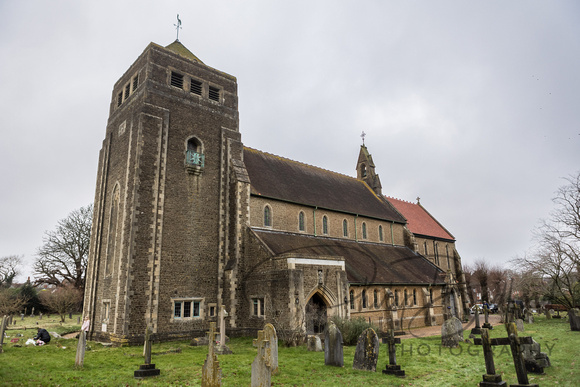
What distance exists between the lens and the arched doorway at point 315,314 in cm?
2070

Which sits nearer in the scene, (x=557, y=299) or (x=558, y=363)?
(x=558, y=363)

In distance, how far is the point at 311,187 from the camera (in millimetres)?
31219

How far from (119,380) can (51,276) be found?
40179 mm

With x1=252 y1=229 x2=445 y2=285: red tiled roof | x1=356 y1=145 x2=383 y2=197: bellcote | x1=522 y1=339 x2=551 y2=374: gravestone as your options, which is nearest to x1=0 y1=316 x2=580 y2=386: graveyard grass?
x1=522 y1=339 x2=551 y2=374: gravestone

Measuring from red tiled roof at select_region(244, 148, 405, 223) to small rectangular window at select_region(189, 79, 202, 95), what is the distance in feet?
19.2

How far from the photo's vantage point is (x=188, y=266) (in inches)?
867

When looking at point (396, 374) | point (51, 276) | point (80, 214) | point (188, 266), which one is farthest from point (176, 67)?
point (51, 276)

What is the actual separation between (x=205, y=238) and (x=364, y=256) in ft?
39.8

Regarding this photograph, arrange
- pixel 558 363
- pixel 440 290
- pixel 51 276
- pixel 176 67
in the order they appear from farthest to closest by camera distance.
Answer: pixel 51 276, pixel 440 290, pixel 176 67, pixel 558 363

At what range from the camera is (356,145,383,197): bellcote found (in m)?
40.3

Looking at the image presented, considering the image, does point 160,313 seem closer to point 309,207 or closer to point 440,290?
point 309,207

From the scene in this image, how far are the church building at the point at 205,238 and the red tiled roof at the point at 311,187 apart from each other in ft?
0.71

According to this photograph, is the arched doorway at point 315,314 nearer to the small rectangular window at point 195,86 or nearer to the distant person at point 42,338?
the distant person at point 42,338

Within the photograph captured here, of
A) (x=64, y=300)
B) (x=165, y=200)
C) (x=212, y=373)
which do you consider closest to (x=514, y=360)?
(x=212, y=373)
